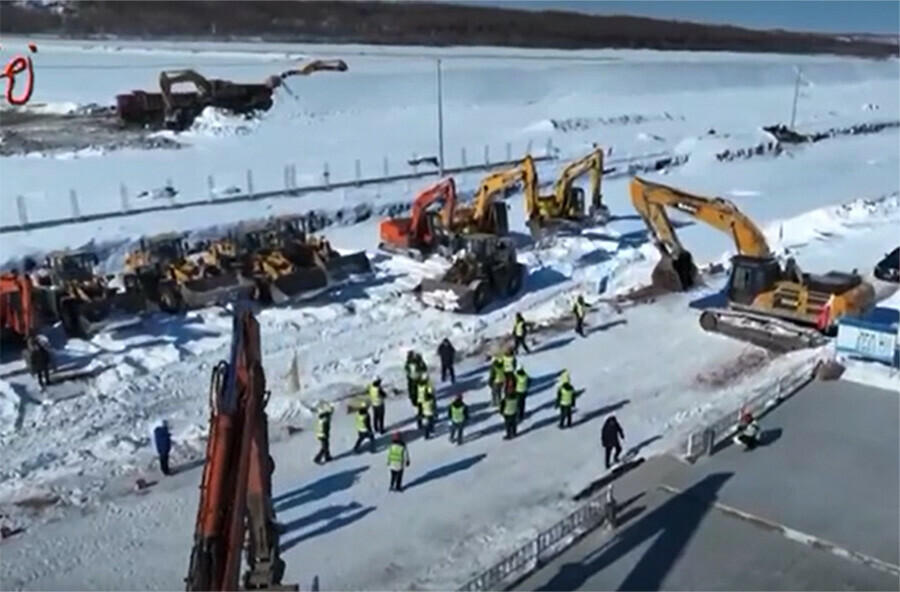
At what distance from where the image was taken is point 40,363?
1795 cm

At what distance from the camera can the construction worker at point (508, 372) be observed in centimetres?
1594

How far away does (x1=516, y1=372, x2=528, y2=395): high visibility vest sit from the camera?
16.0m

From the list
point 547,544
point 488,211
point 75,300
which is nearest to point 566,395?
point 547,544

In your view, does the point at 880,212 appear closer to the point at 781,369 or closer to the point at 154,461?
the point at 781,369

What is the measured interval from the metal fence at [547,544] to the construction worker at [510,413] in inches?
108

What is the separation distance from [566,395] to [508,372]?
43.6 inches

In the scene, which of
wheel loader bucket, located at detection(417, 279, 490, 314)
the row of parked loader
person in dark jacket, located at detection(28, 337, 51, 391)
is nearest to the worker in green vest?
wheel loader bucket, located at detection(417, 279, 490, 314)

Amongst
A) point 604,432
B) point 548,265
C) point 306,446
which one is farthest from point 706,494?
point 548,265

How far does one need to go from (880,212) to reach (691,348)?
57.6 ft

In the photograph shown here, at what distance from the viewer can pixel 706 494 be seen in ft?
44.2

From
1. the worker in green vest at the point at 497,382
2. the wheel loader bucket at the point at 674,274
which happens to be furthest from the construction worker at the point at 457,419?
the wheel loader bucket at the point at 674,274

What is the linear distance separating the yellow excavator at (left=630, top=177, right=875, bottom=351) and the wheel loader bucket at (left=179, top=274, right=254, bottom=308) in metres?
8.72

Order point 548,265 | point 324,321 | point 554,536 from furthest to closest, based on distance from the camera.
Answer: point 548,265, point 324,321, point 554,536

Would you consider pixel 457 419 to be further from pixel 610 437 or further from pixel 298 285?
pixel 298 285
